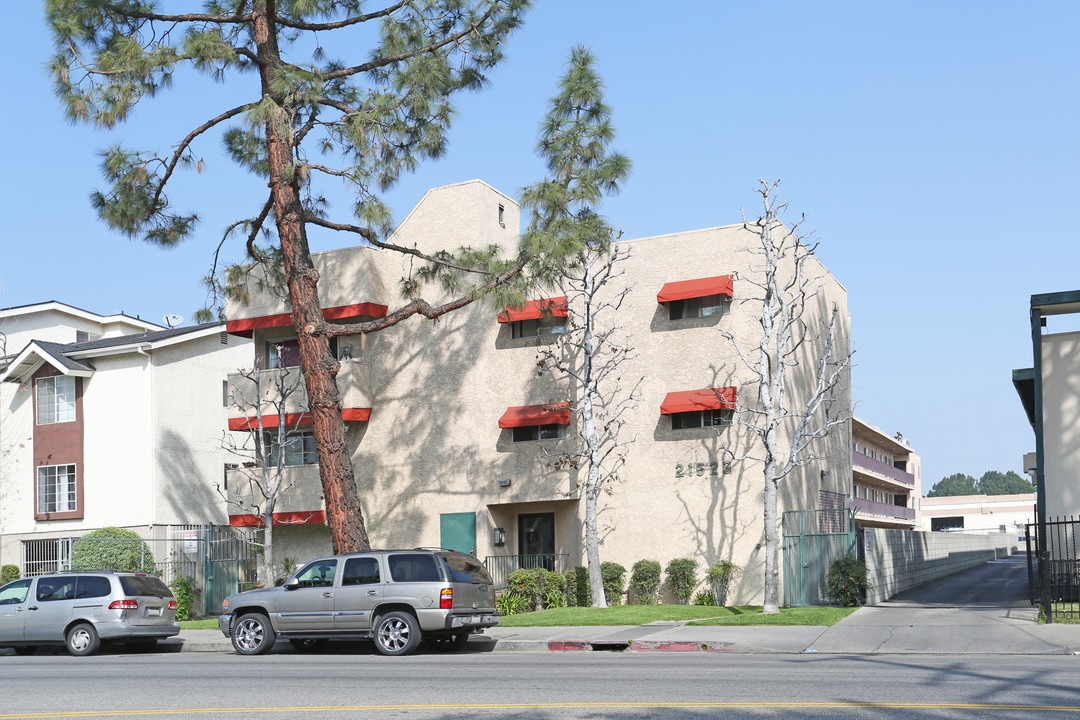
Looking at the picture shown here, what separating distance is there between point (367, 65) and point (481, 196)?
688cm

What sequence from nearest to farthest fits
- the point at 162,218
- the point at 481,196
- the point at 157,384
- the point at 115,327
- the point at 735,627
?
Result: 1. the point at 735,627
2. the point at 162,218
3. the point at 481,196
4. the point at 157,384
5. the point at 115,327

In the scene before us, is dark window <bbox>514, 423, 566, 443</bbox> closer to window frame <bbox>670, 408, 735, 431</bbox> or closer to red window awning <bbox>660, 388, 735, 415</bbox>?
red window awning <bbox>660, 388, 735, 415</bbox>

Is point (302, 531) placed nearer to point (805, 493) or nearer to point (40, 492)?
point (40, 492)

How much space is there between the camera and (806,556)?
26.3 metres

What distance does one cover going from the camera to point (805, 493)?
2870 centimetres

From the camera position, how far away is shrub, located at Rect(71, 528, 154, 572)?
34.0 metres

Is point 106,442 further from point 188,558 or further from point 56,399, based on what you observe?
point 188,558

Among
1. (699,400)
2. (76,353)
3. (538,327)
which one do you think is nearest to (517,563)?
(538,327)

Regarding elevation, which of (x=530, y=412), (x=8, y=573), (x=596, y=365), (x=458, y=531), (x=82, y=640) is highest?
(x=596, y=365)

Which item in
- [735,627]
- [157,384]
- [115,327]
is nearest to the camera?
[735,627]

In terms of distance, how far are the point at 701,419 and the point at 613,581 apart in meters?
4.51

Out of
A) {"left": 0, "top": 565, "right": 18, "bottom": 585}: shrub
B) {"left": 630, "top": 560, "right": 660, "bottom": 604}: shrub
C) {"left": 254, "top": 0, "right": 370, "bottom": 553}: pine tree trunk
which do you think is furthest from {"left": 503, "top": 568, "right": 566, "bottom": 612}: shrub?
{"left": 0, "top": 565, "right": 18, "bottom": 585}: shrub

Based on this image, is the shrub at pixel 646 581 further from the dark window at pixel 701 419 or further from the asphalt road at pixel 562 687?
the asphalt road at pixel 562 687

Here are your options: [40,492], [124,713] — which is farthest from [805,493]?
[40,492]
